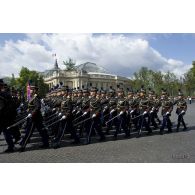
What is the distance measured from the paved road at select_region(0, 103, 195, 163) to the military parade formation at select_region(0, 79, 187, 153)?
42 centimetres

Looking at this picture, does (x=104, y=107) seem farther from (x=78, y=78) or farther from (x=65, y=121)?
(x=78, y=78)

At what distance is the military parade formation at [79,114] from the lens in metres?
9.20

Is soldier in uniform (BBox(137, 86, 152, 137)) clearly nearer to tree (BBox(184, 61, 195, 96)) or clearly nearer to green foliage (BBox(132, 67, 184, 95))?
tree (BBox(184, 61, 195, 96))

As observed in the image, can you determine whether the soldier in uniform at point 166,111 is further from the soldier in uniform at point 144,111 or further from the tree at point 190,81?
the tree at point 190,81

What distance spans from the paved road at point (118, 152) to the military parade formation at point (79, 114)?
419 millimetres

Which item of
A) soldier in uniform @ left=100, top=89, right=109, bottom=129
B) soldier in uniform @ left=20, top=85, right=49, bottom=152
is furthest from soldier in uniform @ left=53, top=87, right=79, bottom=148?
soldier in uniform @ left=100, top=89, right=109, bottom=129

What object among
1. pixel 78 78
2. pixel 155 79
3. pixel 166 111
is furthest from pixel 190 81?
pixel 166 111

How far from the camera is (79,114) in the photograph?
11.8m

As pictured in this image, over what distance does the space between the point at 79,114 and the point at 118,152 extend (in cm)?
367

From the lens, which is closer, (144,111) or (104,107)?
(144,111)

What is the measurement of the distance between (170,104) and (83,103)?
3.79 m

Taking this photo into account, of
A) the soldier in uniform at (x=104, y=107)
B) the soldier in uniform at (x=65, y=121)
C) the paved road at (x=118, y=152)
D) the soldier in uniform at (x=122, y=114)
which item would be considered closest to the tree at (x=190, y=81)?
the soldier in uniform at (x=104, y=107)

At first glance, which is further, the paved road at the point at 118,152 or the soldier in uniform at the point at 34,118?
the soldier in uniform at the point at 34,118

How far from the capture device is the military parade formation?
362 inches
